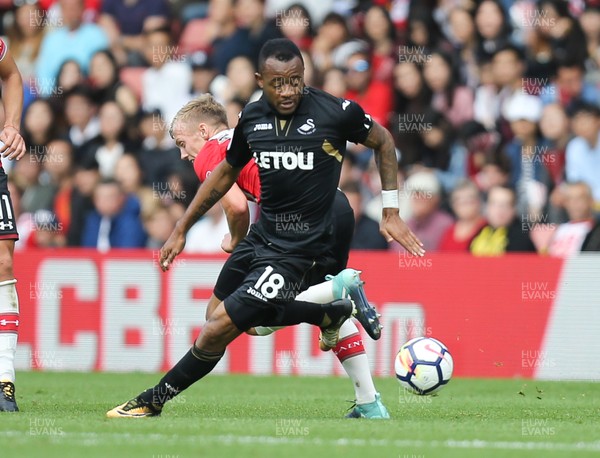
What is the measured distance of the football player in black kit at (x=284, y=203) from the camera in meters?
7.50

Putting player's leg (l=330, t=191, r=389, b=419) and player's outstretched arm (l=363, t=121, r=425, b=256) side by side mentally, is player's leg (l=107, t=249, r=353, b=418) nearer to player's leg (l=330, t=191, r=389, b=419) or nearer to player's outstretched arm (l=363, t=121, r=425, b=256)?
player's leg (l=330, t=191, r=389, b=419)

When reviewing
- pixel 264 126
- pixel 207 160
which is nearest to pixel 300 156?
pixel 264 126

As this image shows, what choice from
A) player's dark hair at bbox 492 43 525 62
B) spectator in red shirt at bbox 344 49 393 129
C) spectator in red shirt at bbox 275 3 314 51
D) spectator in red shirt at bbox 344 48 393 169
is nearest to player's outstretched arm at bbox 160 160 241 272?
spectator in red shirt at bbox 344 48 393 169

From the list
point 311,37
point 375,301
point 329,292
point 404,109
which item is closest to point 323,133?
point 329,292

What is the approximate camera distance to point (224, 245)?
8.45 meters

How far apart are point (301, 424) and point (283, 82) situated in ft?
6.84

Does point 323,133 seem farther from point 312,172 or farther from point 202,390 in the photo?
point 202,390

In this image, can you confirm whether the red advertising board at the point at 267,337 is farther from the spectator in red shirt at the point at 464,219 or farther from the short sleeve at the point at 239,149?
the short sleeve at the point at 239,149

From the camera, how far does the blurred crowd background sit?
13.8 metres

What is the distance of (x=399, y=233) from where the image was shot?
25.4 ft

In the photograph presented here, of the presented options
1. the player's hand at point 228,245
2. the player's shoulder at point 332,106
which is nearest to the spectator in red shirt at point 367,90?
the player's hand at point 228,245

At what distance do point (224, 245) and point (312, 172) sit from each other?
3.64 feet

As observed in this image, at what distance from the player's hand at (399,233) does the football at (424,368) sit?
41.2 inches

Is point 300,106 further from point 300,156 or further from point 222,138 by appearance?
point 222,138
